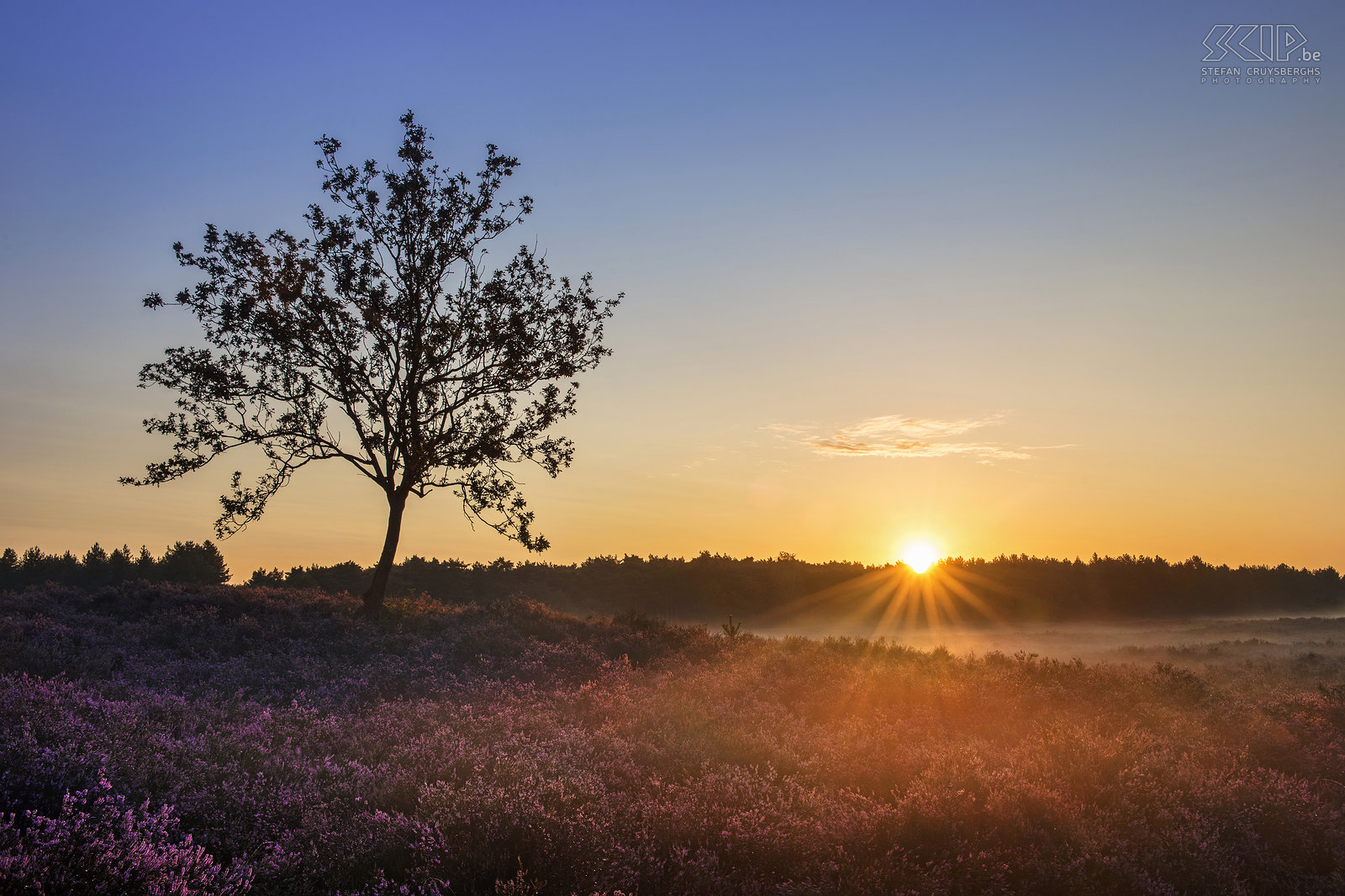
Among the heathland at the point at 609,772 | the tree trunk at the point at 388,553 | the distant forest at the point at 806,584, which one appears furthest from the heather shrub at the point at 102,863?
the distant forest at the point at 806,584

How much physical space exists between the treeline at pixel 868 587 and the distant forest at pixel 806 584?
90 mm

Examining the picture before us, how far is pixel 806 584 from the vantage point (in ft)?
142

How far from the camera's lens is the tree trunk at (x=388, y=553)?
19.5 meters

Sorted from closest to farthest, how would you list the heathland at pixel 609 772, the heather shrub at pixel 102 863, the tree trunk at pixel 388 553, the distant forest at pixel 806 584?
1. the heather shrub at pixel 102 863
2. the heathland at pixel 609 772
3. the tree trunk at pixel 388 553
4. the distant forest at pixel 806 584

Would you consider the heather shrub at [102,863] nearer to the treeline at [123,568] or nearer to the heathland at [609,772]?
the heathland at [609,772]

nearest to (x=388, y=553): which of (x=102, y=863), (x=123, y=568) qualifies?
(x=102, y=863)

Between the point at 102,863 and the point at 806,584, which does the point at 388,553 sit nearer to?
the point at 102,863

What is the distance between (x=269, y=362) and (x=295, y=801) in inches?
646

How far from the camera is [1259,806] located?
8148mm

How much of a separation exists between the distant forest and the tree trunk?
10.2 metres

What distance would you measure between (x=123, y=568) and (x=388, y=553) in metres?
26.2

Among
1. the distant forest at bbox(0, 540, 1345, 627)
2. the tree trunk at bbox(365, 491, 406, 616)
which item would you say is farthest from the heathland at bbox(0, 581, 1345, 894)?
the distant forest at bbox(0, 540, 1345, 627)

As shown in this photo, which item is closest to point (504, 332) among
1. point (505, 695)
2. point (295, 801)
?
point (505, 695)

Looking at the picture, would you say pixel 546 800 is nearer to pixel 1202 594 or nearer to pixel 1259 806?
pixel 1259 806
